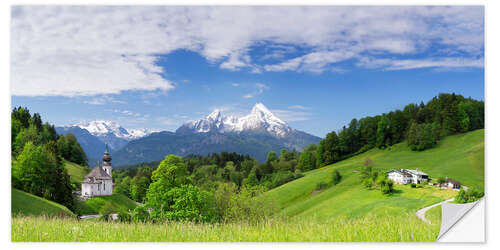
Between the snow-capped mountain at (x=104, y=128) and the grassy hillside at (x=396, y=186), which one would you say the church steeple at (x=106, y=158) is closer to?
the snow-capped mountain at (x=104, y=128)

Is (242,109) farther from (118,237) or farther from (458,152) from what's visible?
(458,152)

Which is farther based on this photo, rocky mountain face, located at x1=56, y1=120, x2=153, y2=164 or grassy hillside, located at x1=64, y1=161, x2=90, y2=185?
grassy hillside, located at x1=64, y1=161, x2=90, y2=185

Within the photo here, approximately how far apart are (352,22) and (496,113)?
3.55m

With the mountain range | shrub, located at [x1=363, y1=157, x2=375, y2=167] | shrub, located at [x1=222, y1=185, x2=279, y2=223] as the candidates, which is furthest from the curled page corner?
shrub, located at [x1=222, y1=185, x2=279, y2=223]

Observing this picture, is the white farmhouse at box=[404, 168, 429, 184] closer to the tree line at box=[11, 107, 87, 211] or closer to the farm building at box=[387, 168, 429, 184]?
the farm building at box=[387, 168, 429, 184]

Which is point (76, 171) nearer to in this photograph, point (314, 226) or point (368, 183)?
point (314, 226)


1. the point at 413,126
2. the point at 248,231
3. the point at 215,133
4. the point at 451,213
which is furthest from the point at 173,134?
the point at 413,126

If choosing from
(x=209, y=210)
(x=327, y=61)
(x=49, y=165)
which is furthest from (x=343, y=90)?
(x=49, y=165)

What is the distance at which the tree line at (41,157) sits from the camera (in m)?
6.94

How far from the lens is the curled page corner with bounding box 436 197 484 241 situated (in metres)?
5.25

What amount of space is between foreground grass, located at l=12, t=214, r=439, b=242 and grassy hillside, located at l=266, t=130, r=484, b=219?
2.18m

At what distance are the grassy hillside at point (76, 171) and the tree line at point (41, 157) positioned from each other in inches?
3.9

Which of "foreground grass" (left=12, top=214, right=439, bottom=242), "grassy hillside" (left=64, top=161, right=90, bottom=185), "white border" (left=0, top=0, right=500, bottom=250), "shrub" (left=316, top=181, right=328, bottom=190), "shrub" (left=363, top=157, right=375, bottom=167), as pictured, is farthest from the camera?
"shrub" (left=316, top=181, right=328, bottom=190)

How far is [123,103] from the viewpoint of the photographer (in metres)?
7.82
